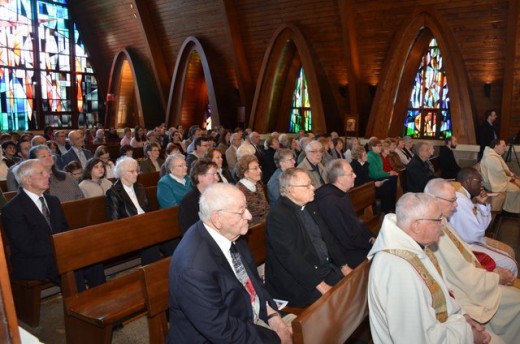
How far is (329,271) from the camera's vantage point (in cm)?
333

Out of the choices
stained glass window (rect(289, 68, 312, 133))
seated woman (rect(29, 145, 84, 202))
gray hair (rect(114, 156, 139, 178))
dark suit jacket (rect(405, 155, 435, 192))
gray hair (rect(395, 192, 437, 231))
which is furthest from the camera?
stained glass window (rect(289, 68, 312, 133))

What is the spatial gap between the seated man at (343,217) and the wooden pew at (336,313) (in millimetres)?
933

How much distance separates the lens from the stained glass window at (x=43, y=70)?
1759cm

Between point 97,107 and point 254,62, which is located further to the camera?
point 97,107

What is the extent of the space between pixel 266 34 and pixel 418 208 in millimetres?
12286

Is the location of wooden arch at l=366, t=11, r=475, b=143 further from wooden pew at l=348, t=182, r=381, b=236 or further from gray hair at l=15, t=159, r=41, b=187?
gray hair at l=15, t=159, r=41, b=187

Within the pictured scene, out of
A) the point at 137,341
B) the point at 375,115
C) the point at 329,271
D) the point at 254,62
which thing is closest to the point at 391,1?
the point at 375,115

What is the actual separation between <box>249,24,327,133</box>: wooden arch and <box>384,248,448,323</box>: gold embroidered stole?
1074cm

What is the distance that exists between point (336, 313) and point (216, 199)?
2.85 feet

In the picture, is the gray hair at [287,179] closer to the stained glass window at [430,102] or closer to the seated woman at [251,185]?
the seated woman at [251,185]

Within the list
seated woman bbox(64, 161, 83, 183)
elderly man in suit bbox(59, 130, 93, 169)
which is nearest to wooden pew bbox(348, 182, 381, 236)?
seated woman bbox(64, 161, 83, 183)

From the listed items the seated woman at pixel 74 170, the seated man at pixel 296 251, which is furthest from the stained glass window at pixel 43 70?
the seated man at pixel 296 251

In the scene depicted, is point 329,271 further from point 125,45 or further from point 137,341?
point 125,45

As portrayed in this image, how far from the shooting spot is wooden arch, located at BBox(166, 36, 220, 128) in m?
15.4
